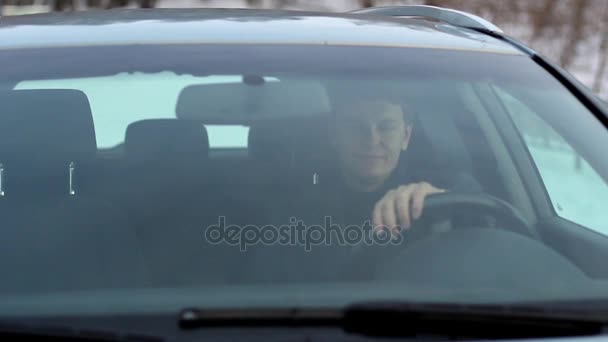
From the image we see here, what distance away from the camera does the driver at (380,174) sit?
7.20ft

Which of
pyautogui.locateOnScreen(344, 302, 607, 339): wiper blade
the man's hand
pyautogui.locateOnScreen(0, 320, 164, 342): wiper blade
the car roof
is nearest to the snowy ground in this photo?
the car roof

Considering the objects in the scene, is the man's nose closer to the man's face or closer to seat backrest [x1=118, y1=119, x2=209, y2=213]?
the man's face

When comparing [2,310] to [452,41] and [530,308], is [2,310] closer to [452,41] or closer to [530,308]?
[530,308]

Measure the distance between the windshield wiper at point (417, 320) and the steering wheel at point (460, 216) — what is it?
1.05 ft

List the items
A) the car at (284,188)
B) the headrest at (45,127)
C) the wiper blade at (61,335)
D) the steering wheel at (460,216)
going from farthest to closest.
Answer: the headrest at (45,127) → the steering wheel at (460,216) → the car at (284,188) → the wiper blade at (61,335)

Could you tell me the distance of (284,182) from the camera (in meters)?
2.14

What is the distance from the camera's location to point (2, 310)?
5.76 ft

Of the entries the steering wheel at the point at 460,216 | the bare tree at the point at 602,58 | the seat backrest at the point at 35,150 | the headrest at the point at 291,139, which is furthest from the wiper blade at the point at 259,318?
the bare tree at the point at 602,58

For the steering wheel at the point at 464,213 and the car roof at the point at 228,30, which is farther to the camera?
the car roof at the point at 228,30

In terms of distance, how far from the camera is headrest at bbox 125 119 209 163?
220 cm

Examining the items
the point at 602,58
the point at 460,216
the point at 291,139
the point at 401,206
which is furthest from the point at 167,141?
the point at 602,58

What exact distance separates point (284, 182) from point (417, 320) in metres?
0.55

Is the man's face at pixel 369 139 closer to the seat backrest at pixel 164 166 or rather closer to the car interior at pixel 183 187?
the car interior at pixel 183 187

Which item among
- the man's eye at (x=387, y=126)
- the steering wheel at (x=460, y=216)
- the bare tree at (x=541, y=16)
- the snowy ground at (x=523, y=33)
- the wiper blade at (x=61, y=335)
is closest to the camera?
the wiper blade at (x=61, y=335)
